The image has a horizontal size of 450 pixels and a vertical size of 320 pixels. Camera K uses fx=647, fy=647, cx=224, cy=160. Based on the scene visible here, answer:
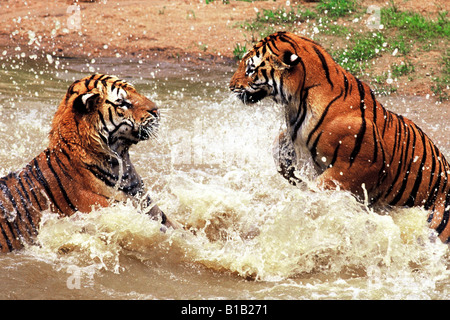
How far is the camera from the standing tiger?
3.10m

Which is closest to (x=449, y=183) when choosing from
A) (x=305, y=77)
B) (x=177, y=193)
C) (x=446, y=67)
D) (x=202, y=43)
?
(x=305, y=77)

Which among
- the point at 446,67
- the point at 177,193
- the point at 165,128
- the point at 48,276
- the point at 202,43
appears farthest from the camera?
the point at 202,43

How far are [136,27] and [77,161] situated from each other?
5066 millimetres

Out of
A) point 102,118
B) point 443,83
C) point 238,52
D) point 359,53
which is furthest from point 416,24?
point 102,118

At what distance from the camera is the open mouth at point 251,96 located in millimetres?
3233

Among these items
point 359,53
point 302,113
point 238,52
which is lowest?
point 359,53

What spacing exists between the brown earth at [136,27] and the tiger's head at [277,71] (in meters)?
3.93

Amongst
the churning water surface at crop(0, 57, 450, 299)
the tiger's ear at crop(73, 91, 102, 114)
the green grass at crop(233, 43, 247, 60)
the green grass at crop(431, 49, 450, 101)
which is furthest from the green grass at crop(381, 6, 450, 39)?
the tiger's ear at crop(73, 91, 102, 114)

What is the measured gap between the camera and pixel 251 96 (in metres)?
3.25

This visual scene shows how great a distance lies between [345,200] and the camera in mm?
3125

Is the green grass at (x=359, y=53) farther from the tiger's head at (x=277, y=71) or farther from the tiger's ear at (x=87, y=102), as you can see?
the tiger's ear at (x=87, y=102)

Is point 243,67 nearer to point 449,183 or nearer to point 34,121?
point 449,183

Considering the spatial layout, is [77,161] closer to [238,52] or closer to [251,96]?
[251,96]

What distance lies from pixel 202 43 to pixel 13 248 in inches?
188
